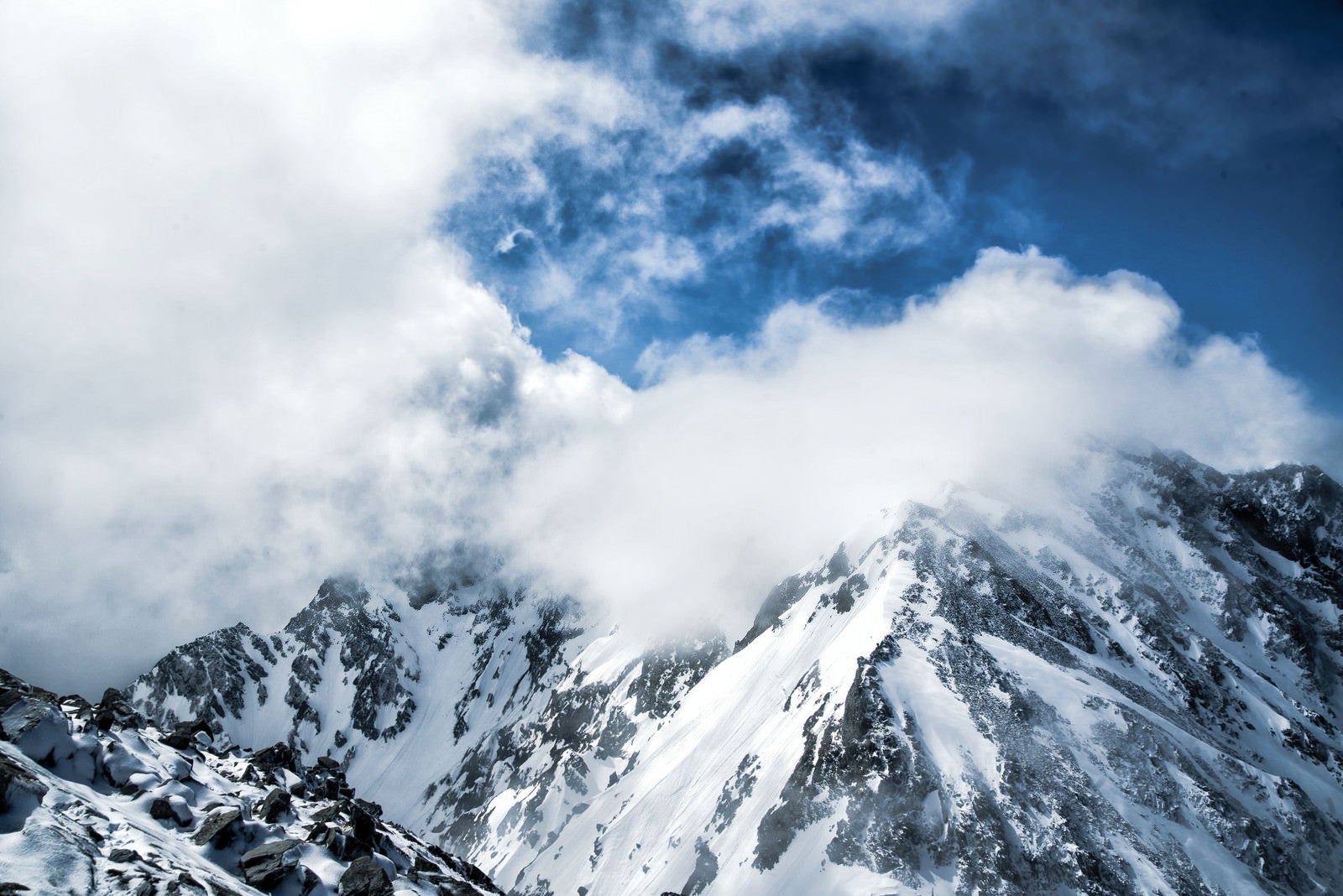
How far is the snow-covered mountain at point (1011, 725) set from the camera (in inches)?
3004

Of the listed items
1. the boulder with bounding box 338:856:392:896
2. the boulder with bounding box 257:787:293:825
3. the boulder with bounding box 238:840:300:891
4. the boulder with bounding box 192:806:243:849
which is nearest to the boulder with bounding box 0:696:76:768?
the boulder with bounding box 192:806:243:849

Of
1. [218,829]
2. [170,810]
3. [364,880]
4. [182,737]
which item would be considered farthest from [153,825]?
[182,737]

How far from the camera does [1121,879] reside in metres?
70.2

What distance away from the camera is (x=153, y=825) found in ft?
84.8

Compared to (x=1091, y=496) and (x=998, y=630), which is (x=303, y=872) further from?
(x=1091, y=496)

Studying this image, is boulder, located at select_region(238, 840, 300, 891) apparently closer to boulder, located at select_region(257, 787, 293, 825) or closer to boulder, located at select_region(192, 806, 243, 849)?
boulder, located at select_region(192, 806, 243, 849)


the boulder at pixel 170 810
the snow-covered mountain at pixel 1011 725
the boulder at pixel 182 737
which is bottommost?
the boulder at pixel 182 737

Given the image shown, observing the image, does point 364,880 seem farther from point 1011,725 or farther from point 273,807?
point 1011,725

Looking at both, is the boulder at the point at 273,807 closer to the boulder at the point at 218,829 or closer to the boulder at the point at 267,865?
the boulder at the point at 218,829

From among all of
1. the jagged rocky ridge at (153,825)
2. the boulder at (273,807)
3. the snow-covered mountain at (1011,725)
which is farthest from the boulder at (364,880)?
the snow-covered mountain at (1011,725)

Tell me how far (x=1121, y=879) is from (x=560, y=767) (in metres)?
140

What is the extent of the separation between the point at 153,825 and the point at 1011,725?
94062 millimetres

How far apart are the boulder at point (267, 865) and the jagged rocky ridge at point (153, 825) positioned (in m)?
0.04

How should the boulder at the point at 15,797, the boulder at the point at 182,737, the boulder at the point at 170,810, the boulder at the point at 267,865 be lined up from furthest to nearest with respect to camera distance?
the boulder at the point at 182,737 < the boulder at the point at 170,810 < the boulder at the point at 267,865 < the boulder at the point at 15,797
